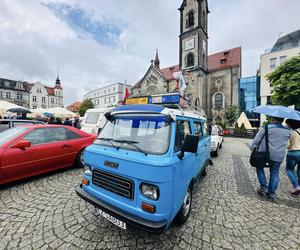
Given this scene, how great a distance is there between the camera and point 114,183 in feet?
7.65

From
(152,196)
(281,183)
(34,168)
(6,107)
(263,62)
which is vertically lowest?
(281,183)

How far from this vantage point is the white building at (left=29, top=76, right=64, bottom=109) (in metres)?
50.8

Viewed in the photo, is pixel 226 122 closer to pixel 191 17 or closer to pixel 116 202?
pixel 191 17

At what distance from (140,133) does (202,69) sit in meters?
33.1

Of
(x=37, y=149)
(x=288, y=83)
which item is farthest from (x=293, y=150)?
(x=37, y=149)

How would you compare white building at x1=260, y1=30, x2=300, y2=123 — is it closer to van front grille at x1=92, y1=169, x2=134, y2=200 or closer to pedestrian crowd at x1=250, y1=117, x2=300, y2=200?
pedestrian crowd at x1=250, y1=117, x2=300, y2=200

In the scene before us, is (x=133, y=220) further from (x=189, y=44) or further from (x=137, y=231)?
(x=189, y=44)

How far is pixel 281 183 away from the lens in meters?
4.93

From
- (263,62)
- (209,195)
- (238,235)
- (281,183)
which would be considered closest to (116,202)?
(238,235)

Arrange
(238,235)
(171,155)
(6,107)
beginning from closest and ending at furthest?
(171,155), (238,235), (6,107)

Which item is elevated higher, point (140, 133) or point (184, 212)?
point (140, 133)

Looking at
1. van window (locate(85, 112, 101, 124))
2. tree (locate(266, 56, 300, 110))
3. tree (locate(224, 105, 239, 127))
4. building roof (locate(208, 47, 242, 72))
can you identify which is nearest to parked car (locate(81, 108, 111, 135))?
van window (locate(85, 112, 101, 124))

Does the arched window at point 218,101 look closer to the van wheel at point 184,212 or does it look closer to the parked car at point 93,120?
the parked car at point 93,120

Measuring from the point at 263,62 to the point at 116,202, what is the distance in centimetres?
3753
